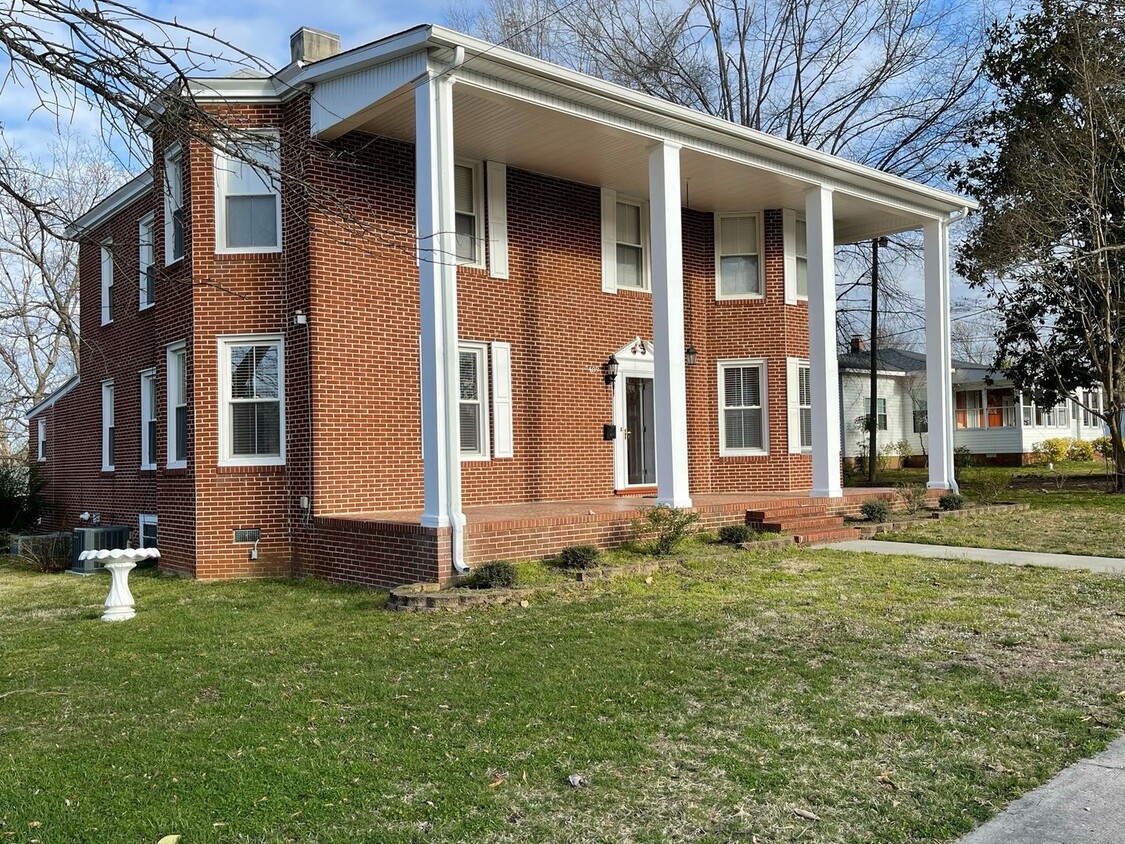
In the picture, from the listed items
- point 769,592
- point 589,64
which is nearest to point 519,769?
point 769,592

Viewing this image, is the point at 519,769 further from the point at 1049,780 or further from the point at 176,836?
the point at 1049,780

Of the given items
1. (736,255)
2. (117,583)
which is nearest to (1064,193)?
(736,255)

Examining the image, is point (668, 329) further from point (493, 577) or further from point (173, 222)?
point (173, 222)

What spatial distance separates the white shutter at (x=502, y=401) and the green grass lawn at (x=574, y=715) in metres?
4.51

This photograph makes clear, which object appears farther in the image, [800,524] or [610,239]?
[610,239]

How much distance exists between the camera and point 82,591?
10.9 m

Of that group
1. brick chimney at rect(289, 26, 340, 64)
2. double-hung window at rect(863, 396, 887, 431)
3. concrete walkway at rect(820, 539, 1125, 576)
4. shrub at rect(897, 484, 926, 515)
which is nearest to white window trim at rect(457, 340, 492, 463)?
brick chimney at rect(289, 26, 340, 64)

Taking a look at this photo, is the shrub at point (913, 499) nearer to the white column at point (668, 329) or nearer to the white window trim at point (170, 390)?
the white column at point (668, 329)

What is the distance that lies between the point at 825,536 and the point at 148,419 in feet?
33.4

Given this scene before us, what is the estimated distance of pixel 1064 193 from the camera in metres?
17.7

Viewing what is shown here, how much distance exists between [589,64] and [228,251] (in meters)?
17.3

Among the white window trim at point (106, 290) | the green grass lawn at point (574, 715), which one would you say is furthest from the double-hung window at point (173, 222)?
the green grass lawn at point (574, 715)

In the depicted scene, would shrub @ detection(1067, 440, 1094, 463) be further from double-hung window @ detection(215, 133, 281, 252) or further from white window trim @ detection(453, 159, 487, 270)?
double-hung window @ detection(215, 133, 281, 252)

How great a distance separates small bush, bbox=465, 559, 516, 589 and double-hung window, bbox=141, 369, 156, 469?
7.43 m
